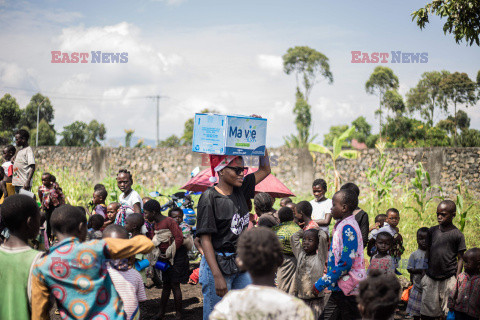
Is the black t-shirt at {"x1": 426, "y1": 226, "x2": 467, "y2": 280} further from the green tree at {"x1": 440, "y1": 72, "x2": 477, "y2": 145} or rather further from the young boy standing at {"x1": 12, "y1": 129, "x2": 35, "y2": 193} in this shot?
the green tree at {"x1": 440, "y1": 72, "x2": 477, "y2": 145}

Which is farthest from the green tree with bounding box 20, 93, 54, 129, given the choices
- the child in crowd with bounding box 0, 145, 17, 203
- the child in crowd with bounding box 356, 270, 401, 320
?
the child in crowd with bounding box 356, 270, 401, 320

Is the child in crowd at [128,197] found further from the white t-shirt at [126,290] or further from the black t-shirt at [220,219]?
the black t-shirt at [220,219]

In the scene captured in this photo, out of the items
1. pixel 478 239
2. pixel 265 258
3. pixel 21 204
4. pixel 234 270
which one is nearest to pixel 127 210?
pixel 234 270

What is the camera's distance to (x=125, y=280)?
3.71 meters

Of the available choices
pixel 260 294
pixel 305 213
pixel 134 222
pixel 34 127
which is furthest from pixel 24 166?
pixel 34 127

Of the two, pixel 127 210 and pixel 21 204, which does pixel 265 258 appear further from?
pixel 127 210

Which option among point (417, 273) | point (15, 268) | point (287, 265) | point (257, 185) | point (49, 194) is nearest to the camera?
point (15, 268)

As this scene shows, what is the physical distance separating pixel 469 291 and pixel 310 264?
1.59 m

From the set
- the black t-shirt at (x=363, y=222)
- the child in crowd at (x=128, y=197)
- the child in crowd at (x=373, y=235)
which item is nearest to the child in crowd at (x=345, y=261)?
the black t-shirt at (x=363, y=222)

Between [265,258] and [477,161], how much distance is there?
11.8m

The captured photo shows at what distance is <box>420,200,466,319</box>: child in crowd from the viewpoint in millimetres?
5066

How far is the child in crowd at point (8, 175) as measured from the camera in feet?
26.6

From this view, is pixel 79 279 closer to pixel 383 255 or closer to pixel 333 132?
pixel 383 255

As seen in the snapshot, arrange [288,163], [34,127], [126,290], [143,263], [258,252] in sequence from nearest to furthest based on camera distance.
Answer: [258,252]
[126,290]
[143,263]
[288,163]
[34,127]
